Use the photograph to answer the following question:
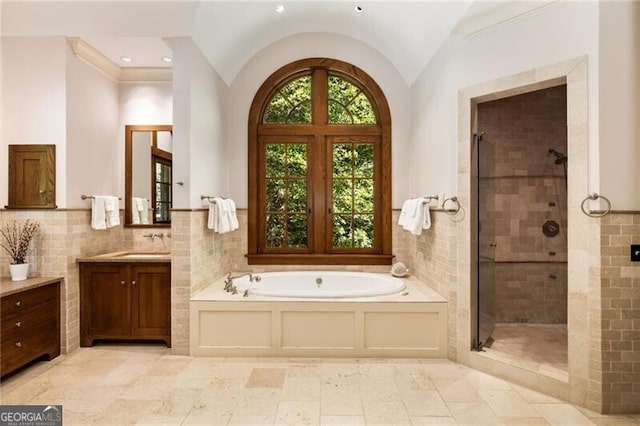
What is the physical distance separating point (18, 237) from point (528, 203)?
16.5 ft

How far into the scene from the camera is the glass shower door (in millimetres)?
3195

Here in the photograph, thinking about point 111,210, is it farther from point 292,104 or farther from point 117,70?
point 292,104

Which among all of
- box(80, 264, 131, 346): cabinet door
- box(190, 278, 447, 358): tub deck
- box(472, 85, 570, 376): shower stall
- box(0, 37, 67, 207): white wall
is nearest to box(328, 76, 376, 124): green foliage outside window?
box(472, 85, 570, 376): shower stall

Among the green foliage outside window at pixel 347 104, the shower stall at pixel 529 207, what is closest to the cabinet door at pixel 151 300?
the green foliage outside window at pixel 347 104

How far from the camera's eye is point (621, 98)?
235cm

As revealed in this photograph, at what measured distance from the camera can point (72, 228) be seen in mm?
3371

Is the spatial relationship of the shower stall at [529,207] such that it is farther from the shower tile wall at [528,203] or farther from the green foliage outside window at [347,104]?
the green foliage outside window at [347,104]

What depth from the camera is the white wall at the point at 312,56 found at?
4.36 metres

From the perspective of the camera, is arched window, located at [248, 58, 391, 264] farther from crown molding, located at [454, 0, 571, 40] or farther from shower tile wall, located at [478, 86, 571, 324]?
crown molding, located at [454, 0, 571, 40]

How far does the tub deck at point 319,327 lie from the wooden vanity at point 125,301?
0.41m

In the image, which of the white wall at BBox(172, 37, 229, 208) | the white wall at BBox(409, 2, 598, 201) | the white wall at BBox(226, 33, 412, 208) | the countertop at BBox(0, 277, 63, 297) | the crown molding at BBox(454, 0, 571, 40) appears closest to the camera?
the white wall at BBox(409, 2, 598, 201)

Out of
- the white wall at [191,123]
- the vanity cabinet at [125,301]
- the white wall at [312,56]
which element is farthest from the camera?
the white wall at [312,56]

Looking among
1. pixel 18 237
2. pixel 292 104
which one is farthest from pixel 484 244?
pixel 18 237

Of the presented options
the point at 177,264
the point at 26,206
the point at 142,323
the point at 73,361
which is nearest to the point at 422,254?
the point at 177,264
